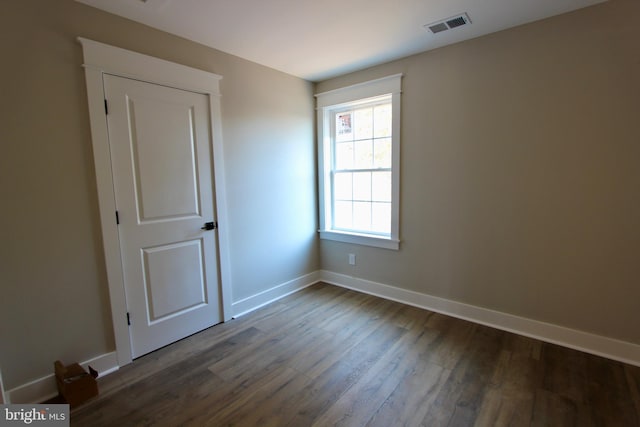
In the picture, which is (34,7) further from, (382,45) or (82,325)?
(382,45)

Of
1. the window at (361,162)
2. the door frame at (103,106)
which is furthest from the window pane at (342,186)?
the door frame at (103,106)

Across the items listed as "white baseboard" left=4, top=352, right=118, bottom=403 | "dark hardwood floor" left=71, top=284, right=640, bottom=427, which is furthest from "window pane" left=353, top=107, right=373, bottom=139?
"white baseboard" left=4, top=352, right=118, bottom=403

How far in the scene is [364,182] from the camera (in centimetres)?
347

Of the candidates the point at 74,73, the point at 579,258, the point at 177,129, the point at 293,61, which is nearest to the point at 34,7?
the point at 74,73

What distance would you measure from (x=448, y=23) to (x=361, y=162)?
1.56 m

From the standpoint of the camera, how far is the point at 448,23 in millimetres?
2270

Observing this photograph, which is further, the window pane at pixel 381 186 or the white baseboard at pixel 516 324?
the window pane at pixel 381 186

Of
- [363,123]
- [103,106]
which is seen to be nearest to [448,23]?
[363,123]

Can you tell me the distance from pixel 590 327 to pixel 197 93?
12.0 ft

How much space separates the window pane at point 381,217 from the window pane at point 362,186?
0.16 meters

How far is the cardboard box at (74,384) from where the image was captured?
1.79m

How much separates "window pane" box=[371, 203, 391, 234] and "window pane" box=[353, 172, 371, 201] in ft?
0.53

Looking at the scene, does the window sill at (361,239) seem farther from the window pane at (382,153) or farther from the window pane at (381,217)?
the window pane at (382,153)

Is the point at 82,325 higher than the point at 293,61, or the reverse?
the point at 293,61
